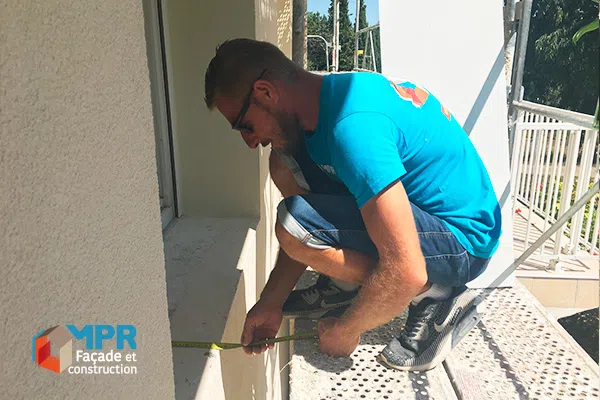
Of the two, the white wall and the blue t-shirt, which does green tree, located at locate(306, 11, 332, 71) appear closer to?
the white wall

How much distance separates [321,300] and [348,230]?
2.14ft

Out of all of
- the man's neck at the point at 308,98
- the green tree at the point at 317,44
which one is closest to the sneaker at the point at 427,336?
the man's neck at the point at 308,98

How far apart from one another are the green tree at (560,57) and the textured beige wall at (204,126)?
1482 centimetres

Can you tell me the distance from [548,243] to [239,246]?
403 centimetres

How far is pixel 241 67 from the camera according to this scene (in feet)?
5.47

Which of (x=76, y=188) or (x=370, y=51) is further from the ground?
(x=370, y=51)

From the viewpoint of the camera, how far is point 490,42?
124 inches

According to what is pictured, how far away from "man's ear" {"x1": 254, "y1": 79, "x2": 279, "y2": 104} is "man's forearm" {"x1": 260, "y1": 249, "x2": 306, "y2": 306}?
0.70m

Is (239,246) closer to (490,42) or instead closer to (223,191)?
(223,191)

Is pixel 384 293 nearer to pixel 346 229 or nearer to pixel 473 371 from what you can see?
pixel 346 229

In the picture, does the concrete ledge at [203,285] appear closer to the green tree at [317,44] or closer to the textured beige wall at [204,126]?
the textured beige wall at [204,126]

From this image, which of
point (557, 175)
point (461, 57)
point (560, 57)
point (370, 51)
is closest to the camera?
point (461, 57)

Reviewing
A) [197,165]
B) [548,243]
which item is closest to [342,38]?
[548,243]

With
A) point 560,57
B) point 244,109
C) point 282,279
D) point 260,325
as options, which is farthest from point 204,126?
point 560,57
